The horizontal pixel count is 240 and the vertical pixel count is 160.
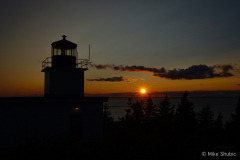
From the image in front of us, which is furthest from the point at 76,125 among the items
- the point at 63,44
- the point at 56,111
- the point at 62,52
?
the point at 63,44

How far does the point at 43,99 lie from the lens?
14.4m

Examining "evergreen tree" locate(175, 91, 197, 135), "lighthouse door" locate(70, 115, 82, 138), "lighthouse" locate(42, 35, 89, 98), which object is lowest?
"evergreen tree" locate(175, 91, 197, 135)

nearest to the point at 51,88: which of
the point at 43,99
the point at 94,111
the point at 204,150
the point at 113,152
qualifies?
the point at 43,99

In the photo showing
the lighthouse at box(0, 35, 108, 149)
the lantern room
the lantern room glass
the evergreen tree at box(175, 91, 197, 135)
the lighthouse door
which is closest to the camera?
the lighthouse at box(0, 35, 108, 149)

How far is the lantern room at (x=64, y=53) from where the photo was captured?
18453mm

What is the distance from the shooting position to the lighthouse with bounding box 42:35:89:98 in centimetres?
1758

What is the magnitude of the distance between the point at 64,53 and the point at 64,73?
2.20 meters

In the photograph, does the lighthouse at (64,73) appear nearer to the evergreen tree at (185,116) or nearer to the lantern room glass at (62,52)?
the lantern room glass at (62,52)

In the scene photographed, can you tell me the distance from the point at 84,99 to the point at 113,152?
26.0 feet

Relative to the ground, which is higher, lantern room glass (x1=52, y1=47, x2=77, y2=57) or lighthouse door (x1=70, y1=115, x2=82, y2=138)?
lantern room glass (x1=52, y1=47, x2=77, y2=57)

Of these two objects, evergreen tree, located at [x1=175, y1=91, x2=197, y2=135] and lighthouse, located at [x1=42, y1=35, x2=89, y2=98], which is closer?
lighthouse, located at [x1=42, y1=35, x2=89, y2=98]

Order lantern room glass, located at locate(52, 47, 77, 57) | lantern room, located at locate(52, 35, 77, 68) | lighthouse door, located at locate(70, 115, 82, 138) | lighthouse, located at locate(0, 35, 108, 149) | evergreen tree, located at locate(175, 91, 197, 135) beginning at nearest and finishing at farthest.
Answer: lighthouse, located at locate(0, 35, 108, 149) → lighthouse door, located at locate(70, 115, 82, 138) → lantern room, located at locate(52, 35, 77, 68) → lantern room glass, located at locate(52, 47, 77, 57) → evergreen tree, located at locate(175, 91, 197, 135)

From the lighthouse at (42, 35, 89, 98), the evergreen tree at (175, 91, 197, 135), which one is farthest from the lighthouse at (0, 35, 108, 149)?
the evergreen tree at (175, 91, 197, 135)

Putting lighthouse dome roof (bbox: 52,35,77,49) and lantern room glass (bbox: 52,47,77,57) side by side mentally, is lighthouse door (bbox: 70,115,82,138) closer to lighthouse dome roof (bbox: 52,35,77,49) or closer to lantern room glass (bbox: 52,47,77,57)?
lantern room glass (bbox: 52,47,77,57)
